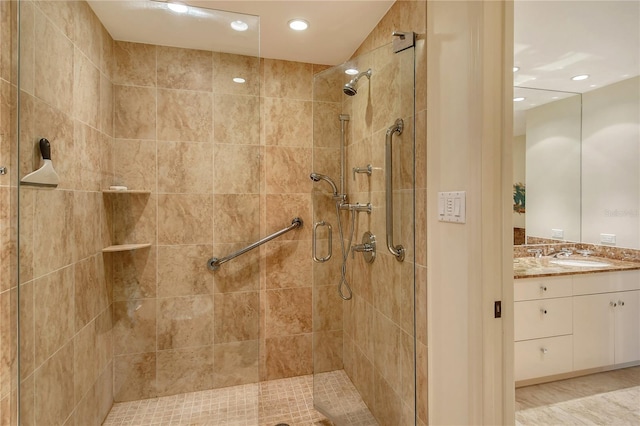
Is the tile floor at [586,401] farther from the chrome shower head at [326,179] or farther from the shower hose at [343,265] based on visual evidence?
the chrome shower head at [326,179]

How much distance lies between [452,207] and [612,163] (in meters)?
1.36

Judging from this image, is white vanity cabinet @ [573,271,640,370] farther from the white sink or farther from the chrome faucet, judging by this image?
the chrome faucet

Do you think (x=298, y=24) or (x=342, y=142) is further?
(x=298, y=24)

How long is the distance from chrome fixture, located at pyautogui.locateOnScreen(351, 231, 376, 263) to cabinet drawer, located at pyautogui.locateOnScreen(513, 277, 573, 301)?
1.31 m

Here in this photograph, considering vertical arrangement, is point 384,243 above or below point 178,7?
below

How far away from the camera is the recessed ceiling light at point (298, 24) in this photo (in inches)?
73.9

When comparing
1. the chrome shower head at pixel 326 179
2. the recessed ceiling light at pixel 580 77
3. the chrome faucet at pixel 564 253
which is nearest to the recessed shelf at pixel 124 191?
the chrome shower head at pixel 326 179

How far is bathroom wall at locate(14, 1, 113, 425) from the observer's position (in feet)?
4.05

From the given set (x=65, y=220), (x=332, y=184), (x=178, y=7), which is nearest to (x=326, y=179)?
(x=332, y=184)

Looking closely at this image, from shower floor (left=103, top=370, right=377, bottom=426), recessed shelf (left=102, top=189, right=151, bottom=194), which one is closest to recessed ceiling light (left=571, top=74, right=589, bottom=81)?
shower floor (left=103, top=370, right=377, bottom=426)

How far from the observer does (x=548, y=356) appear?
7.52 feet

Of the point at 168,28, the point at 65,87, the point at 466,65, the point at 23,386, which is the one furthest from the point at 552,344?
the point at 65,87

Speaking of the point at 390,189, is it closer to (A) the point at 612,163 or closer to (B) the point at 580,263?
(A) the point at 612,163

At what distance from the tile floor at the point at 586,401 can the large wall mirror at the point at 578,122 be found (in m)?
0.95
